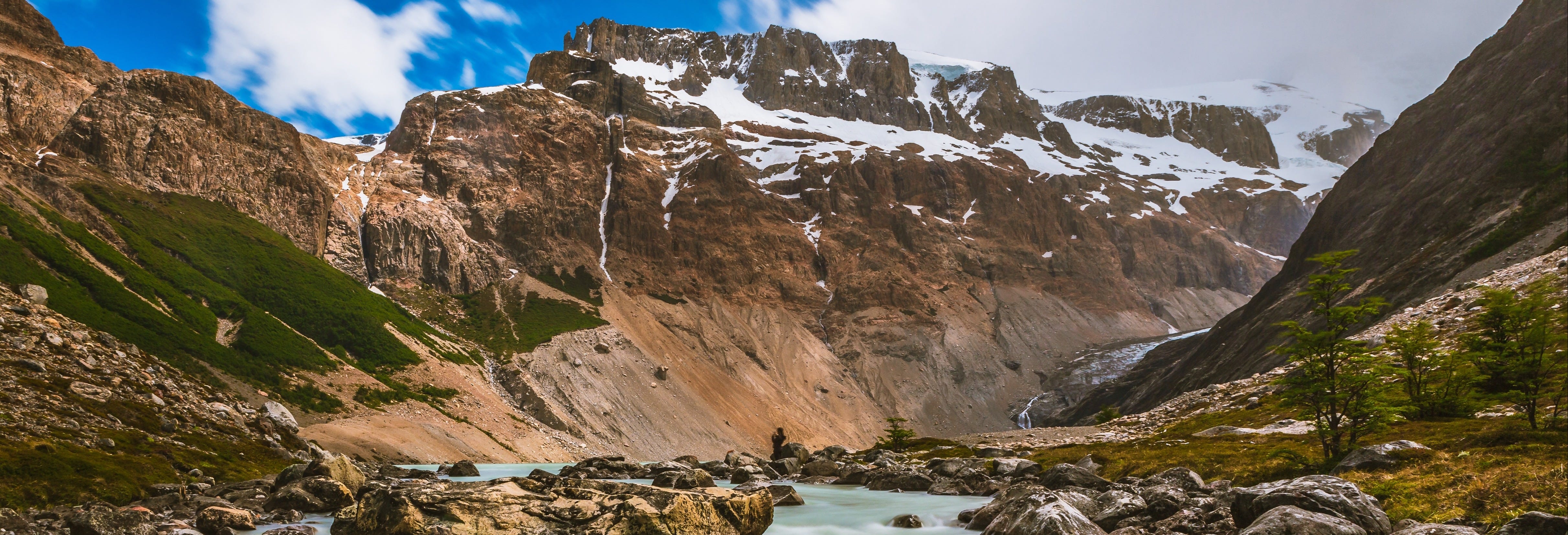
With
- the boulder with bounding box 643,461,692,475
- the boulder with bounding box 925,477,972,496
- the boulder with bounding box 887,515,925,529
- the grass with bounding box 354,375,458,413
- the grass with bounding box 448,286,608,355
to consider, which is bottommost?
the boulder with bounding box 887,515,925,529

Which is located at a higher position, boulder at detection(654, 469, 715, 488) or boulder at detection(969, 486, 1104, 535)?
boulder at detection(654, 469, 715, 488)

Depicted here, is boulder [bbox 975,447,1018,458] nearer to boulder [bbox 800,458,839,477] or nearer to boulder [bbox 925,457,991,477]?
boulder [bbox 925,457,991,477]

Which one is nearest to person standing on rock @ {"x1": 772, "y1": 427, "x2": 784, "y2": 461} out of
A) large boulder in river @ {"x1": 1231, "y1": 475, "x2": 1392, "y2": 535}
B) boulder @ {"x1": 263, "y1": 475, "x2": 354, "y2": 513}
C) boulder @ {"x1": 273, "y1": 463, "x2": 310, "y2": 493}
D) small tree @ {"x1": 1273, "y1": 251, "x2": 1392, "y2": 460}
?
boulder @ {"x1": 273, "y1": 463, "x2": 310, "y2": 493}

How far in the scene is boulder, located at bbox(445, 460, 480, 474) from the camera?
2168 inches

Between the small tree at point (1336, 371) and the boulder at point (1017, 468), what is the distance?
55.0ft

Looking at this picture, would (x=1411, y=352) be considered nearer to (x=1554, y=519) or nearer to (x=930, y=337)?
(x=1554, y=519)

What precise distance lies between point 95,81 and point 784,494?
135986 mm

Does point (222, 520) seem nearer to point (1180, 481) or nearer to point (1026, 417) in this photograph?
point (1180, 481)

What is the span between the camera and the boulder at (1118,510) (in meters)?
21.7

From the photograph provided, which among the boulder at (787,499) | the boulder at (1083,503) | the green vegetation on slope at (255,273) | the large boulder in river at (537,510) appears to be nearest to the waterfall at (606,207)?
the green vegetation on slope at (255,273)

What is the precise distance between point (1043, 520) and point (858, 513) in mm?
14757

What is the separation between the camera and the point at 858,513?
3259 cm

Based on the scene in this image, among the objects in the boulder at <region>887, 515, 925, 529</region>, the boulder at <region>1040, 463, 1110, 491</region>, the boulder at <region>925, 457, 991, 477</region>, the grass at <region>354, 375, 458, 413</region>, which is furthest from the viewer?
the grass at <region>354, 375, 458, 413</region>

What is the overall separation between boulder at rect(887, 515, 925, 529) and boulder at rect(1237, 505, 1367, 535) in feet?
42.4
